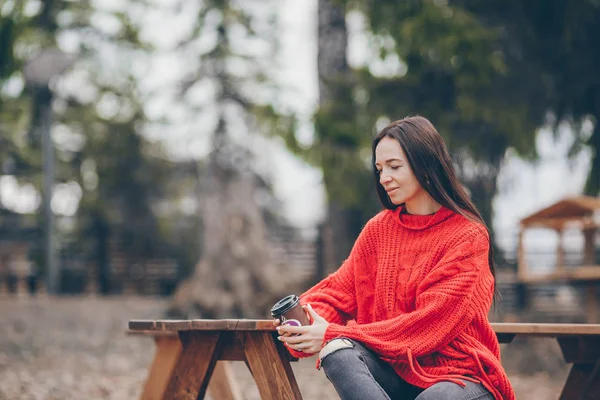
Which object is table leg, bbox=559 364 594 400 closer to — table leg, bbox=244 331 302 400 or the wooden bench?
the wooden bench

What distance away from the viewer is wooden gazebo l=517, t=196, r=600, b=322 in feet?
22.1

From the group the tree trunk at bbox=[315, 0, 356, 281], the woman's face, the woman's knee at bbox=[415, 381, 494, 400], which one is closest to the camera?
the woman's knee at bbox=[415, 381, 494, 400]

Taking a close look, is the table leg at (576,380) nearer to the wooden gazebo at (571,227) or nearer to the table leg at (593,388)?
the table leg at (593,388)

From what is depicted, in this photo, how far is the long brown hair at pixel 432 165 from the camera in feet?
8.72

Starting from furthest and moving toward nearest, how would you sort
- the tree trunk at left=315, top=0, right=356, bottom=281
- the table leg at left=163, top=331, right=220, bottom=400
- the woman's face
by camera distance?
the tree trunk at left=315, top=0, right=356, bottom=281, the table leg at left=163, top=331, right=220, bottom=400, the woman's face

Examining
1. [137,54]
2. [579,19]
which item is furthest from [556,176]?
[137,54]

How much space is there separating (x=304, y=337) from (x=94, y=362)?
474 cm

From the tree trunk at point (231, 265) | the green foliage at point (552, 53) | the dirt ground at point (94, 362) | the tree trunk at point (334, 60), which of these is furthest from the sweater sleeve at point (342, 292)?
the tree trunk at point (231, 265)

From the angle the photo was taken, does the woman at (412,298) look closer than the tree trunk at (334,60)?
Yes

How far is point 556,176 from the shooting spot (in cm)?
877

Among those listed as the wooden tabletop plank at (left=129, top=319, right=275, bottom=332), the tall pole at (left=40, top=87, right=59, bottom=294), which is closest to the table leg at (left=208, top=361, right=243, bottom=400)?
the wooden tabletop plank at (left=129, top=319, right=275, bottom=332)

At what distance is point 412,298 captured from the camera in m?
2.61

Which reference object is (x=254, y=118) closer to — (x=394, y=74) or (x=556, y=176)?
(x=394, y=74)

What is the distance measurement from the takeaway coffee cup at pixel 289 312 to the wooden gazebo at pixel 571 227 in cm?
462
